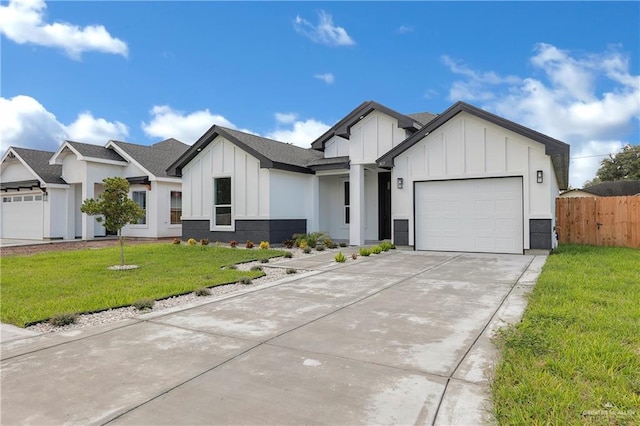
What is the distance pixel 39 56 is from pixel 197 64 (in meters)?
5.50

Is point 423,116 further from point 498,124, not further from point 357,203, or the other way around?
point 498,124

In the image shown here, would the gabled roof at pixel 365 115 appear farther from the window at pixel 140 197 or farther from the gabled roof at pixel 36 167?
the gabled roof at pixel 36 167

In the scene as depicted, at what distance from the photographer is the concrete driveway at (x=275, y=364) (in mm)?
2723

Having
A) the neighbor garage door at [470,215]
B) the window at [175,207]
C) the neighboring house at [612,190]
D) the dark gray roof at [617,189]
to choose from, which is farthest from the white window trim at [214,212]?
the dark gray roof at [617,189]

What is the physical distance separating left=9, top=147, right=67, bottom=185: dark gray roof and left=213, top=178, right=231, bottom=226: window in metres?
9.88

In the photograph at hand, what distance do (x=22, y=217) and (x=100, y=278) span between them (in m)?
17.5

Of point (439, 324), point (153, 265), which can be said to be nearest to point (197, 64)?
point (153, 265)

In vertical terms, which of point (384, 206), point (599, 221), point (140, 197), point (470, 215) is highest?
point (140, 197)

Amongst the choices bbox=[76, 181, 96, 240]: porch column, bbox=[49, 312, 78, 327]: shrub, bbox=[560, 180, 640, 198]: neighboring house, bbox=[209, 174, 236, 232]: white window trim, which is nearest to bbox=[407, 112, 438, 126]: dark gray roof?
bbox=[209, 174, 236, 232]: white window trim

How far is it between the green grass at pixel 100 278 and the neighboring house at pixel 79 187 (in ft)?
23.1

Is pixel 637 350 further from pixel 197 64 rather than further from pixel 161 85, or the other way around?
pixel 161 85

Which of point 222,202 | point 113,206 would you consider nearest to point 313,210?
point 222,202

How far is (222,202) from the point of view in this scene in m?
15.8

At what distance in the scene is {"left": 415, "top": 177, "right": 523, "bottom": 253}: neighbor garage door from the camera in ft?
38.1
